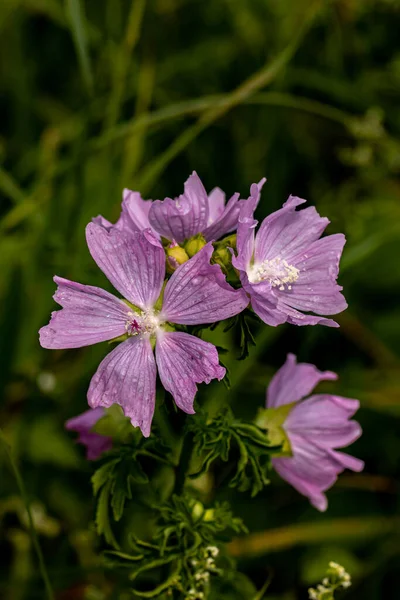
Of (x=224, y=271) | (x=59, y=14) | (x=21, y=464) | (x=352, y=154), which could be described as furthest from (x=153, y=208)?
(x=59, y=14)

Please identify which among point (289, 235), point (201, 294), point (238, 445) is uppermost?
point (289, 235)

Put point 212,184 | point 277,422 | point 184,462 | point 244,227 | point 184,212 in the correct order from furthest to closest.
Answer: point 212,184, point 277,422, point 184,462, point 184,212, point 244,227

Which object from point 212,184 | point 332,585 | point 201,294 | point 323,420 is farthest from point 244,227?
point 212,184

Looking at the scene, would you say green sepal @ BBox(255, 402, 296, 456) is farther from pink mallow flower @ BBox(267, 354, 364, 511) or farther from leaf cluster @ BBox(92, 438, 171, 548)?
leaf cluster @ BBox(92, 438, 171, 548)

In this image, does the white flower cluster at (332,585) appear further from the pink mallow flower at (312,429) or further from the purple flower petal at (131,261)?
the purple flower petal at (131,261)

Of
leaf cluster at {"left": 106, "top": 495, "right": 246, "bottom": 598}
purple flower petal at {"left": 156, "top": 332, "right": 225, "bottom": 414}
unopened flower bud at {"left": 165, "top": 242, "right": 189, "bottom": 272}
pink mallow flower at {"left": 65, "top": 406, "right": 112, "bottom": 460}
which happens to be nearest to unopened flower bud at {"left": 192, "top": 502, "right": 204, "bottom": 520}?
leaf cluster at {"left": 106, "top": 495, "right": 246, "bottom": 598}

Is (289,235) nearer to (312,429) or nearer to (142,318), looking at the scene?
(142,318)

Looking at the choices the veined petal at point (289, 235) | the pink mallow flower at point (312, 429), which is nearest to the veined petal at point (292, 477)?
the pink mallow flower at point (312, 429)
